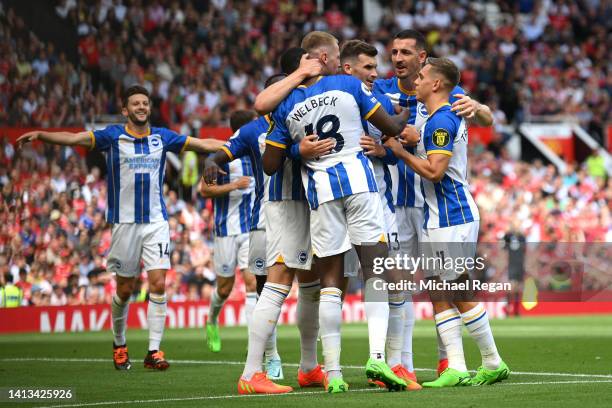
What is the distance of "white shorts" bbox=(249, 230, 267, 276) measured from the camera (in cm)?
1144

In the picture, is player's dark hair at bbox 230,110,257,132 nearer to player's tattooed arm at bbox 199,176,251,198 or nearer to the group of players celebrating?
player's tattooed arm at bbox 199,176,251,198

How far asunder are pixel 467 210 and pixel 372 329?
1.22 m

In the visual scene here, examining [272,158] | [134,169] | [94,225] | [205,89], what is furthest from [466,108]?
[205,89]

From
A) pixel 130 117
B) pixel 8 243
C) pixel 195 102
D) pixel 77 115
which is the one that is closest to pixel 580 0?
pixel 195 102

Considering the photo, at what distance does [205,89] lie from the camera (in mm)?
26297

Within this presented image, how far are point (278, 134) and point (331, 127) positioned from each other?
1.31 ft

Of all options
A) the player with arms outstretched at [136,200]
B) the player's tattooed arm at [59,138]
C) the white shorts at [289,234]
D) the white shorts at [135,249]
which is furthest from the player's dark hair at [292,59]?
the white shorts at [135,249]

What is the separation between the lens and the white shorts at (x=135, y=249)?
12320 mm

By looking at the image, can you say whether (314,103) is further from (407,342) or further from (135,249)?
(135,249)

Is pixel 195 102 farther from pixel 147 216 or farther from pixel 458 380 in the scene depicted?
pixel 458 380

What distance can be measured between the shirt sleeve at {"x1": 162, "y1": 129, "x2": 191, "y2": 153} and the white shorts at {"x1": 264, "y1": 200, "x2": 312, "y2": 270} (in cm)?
337

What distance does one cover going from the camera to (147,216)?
40.7 ft

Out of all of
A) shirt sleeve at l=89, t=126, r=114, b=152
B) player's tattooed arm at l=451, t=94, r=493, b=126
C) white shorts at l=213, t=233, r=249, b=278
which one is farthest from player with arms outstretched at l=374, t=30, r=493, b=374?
white shorts at l=213, t=233, r=249, b=278

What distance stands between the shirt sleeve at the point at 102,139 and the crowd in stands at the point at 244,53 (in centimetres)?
633
